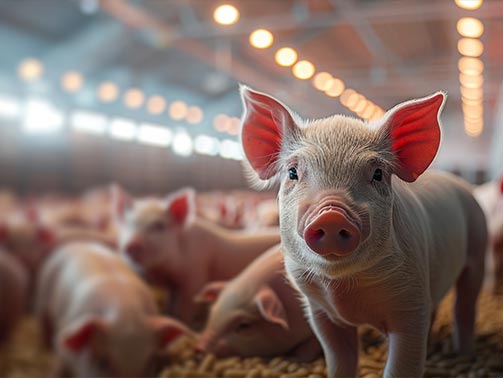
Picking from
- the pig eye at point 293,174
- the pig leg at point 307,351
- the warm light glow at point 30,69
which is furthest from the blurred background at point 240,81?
the warm light glow at point 30,69

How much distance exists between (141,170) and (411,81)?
1.19m

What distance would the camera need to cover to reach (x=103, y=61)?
12.1ft

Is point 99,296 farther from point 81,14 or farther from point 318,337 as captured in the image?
point 81,14

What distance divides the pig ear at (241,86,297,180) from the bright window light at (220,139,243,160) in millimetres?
50

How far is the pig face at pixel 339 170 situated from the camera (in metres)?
0.69

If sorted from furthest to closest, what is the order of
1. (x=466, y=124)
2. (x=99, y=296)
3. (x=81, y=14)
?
1. (x=81, y=14)
2. (x=99, y=296)
3. (x=466, y=124)

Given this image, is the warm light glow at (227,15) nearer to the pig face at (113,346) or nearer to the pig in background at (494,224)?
the pig in background at (494,224)

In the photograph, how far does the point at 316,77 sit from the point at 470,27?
12.6 inches

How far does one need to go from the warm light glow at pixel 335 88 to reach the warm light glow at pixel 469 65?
298 millimetres

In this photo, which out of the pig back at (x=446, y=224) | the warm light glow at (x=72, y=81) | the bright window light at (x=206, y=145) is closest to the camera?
the pig back at (x=446, y=224)

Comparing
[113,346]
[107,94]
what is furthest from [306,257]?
[107,94]

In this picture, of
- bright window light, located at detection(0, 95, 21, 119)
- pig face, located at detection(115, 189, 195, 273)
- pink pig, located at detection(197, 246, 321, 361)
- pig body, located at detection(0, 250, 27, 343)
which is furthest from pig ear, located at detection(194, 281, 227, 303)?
bright window light, located at detection(0, 95, 21, 119)

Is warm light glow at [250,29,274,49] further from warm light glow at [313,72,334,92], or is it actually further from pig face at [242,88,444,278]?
pig face at [242,88,444,278]

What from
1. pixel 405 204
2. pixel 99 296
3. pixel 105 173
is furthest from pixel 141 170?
pixel 405 204
